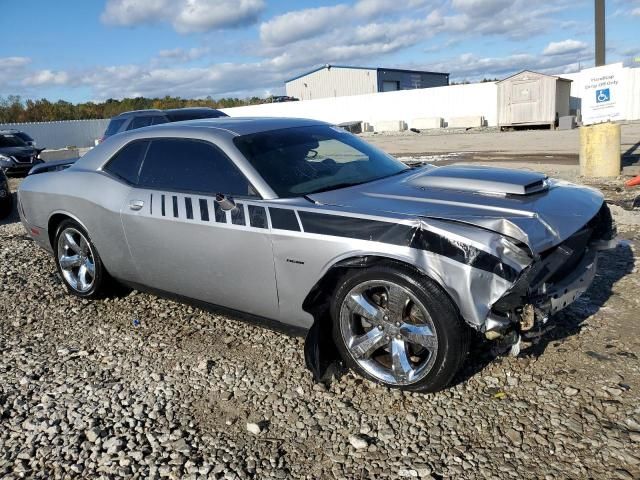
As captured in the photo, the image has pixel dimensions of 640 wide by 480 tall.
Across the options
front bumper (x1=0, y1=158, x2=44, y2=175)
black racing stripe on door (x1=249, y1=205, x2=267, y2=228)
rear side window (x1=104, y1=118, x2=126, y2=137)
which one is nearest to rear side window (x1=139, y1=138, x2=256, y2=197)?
black racing stripe on door (x1=249, y1=205, x2=267, y2=228)

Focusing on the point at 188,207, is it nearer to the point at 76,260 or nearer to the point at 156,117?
the point at 76,260

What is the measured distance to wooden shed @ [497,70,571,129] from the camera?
82.2 feet

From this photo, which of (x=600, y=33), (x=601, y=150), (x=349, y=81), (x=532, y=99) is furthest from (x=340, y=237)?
(x=349, y=81)

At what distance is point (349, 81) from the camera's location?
47.0m

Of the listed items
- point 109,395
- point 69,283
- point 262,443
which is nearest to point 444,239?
point 262,443

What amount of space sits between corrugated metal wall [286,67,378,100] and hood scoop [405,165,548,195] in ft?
144

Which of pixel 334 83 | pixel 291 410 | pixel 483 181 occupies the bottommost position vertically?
pixel 291 410

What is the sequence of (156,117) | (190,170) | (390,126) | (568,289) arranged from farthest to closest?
(390,126) < (156,117) < (190,170) < (568,289)

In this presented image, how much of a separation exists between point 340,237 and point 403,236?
0.37 metres

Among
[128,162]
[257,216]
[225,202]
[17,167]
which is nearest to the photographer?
[257,216]

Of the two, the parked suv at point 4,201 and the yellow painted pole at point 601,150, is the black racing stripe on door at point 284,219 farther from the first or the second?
the yellow painted pole at point 601,150

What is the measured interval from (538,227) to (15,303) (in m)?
4.47

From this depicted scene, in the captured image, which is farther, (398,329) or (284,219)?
(284,219)

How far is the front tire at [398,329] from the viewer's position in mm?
2760
